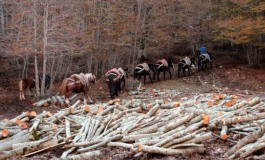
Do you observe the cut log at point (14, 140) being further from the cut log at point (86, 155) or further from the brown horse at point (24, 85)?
the brown horse at point (24, 85)

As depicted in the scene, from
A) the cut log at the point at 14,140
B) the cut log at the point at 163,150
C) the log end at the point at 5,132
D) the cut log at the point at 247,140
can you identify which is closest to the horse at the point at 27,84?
the log end at the point at 5,132

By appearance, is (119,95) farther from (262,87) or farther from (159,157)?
(159,157)

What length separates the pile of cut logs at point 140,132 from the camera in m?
5.76

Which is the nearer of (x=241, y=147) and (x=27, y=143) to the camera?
(x=241, y=147)

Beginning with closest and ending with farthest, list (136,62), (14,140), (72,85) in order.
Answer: (14,140) < (72,85) < (136,62)

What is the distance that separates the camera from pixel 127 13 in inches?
749

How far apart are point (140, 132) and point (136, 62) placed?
1479cm

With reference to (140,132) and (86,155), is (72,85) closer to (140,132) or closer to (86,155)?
(140,132)

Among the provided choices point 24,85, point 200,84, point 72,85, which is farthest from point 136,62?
point 72,85

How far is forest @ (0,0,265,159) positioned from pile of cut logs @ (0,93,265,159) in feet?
0.08

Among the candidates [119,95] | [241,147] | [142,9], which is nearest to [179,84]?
[119,95]

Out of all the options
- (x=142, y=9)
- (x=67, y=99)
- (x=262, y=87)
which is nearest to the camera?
(x=67, y=99)

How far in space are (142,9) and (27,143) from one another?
50.7 feet

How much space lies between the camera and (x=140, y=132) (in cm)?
651
